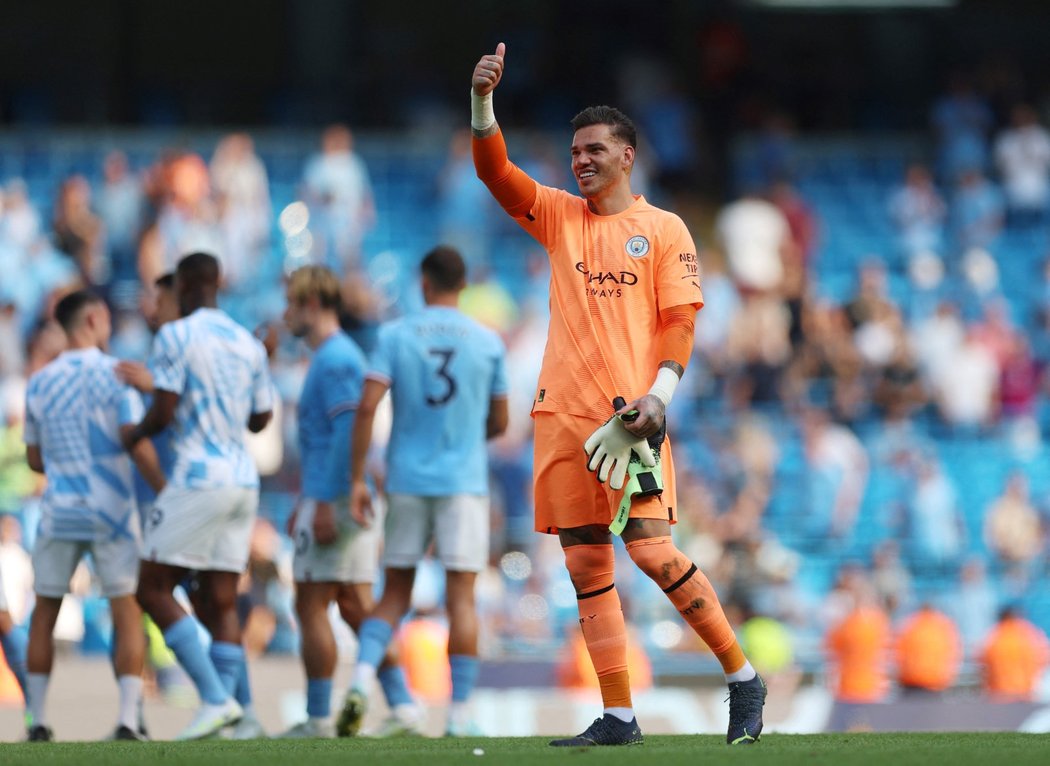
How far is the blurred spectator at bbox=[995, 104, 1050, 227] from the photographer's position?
22.2 m

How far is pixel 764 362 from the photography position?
762 inches

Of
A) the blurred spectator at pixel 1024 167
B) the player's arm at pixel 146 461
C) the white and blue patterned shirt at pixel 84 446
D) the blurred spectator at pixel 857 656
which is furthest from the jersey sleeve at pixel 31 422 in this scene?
the blurred spectator at pixel 1024 167

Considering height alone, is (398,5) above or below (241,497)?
above

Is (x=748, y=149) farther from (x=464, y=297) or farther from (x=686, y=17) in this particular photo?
(x=464, y=297)

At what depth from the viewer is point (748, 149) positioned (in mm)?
22891

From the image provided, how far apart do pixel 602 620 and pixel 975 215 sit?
15742 mm

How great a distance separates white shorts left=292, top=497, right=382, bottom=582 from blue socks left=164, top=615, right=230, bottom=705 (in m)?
0.85

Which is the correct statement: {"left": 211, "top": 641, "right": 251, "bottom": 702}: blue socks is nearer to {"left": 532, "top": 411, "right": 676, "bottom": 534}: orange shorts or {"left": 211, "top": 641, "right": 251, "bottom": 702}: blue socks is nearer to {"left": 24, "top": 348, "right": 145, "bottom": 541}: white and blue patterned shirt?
{"left": 24, "top": 348, "right": 145, "bottom": 541}: white and blue patterned shirt

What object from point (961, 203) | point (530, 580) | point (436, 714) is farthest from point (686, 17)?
point (436, 714)

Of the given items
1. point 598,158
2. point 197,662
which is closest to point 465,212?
point 197,662

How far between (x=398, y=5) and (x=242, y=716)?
17.3m

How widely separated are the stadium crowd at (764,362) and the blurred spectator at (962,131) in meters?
0.04

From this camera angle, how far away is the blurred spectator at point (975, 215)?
71.8 feet

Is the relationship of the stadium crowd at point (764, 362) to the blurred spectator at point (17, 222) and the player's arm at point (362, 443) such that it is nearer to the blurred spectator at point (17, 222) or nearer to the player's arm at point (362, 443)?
the blurred spectator at point (17, 222)
